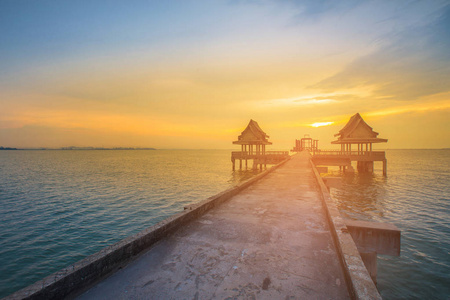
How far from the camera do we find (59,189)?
70.2 feet

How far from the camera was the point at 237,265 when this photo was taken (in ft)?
11.5

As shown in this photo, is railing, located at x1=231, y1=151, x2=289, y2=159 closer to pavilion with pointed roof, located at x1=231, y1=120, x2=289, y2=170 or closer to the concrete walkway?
pavilion with pointed roof, located at x1=231, y1=120, x2=289, y2=170

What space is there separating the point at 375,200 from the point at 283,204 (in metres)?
12.0

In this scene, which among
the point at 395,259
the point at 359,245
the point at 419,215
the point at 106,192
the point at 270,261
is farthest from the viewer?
the point at 106,192

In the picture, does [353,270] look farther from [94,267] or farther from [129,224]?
[129,224]

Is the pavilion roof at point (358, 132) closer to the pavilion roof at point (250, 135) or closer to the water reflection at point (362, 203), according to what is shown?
the water reflection at point (362, 203)

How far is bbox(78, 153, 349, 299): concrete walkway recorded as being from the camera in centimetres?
289

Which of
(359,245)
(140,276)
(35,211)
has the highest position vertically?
(140,276)

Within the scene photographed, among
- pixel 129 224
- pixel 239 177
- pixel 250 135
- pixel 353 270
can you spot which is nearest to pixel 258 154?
pixel 250 135

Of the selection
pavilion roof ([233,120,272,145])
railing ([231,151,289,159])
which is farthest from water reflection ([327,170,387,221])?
pavilion roof ([233,120,272,145])

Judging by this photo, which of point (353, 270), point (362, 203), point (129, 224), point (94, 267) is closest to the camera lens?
point (353, 270)

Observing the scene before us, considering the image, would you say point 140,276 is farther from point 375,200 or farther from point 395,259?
point 375,200

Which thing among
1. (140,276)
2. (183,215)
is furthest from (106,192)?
(140,276)

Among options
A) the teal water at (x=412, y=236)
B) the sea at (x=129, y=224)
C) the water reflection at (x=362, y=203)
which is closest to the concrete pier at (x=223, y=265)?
the teal water at (x=412, y=236)
